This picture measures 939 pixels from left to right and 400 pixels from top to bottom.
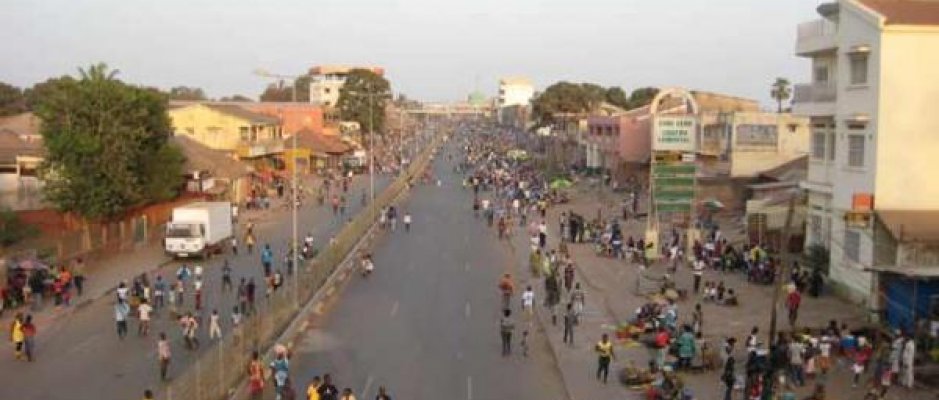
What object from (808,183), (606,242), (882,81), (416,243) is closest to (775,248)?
(808,183)

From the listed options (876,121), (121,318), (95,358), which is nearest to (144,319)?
(121,318)

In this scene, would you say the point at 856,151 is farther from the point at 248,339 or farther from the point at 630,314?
the point at 248,339

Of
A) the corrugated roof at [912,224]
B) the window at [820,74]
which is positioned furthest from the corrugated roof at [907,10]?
the corrugated roof at [912,224]

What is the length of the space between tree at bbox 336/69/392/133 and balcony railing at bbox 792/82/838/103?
97654 millimetres

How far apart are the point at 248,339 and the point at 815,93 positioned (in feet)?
62.5

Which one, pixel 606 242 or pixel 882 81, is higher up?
pixel 882 81

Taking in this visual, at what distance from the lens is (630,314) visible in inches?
1179

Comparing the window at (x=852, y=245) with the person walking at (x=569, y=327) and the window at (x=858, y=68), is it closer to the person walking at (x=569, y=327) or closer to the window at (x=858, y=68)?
the window at (x=858, y=68)

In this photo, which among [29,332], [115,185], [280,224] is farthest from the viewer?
[280,224]

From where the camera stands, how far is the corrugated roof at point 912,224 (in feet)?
88.6

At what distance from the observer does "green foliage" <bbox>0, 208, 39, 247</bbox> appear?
38.9 meters

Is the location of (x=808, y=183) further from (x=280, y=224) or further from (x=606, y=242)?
(x=280, y=224)

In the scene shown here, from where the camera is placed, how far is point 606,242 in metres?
44.4

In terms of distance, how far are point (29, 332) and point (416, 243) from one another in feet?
83.9
